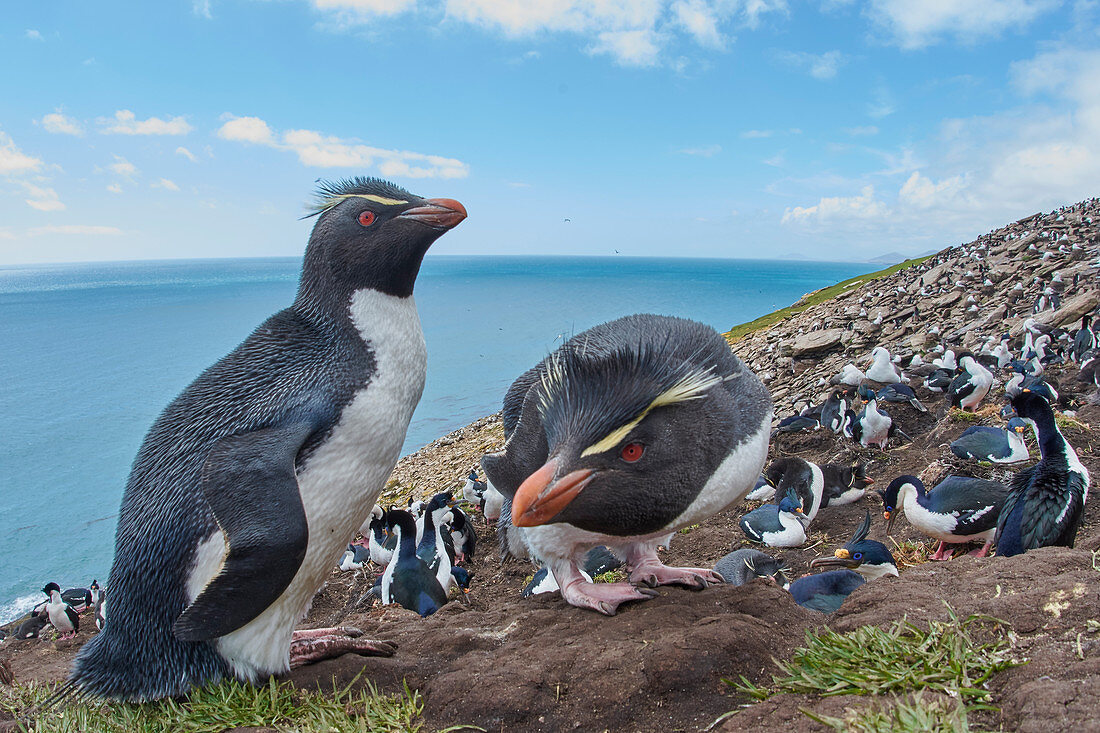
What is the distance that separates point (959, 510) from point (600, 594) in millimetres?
4398

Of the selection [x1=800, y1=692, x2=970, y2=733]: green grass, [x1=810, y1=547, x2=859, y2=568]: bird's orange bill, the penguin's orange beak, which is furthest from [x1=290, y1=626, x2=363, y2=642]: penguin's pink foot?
[x1=810, y1=547, x2=859, y2=568]: bird's orange bill

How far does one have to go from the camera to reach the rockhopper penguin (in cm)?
290

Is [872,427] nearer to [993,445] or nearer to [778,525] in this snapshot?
[993,445]

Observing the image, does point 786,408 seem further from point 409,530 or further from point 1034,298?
point 1034,298

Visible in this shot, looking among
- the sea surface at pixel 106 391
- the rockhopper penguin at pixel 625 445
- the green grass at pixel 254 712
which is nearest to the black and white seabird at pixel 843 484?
the sea surface at pixel 106 391

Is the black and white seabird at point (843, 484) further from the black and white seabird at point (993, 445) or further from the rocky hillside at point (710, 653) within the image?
the rocky hillside at point (710, 653)

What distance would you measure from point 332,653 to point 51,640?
9.75 meters

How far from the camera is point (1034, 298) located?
20641 mm

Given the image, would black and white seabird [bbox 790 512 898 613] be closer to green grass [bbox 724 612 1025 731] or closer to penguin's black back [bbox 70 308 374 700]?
green grass [bbox 724 612 1025 731]

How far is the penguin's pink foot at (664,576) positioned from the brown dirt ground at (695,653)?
4.9 inches

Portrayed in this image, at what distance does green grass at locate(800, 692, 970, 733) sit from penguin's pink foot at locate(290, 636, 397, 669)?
7.16 feet

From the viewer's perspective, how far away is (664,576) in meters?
4.03

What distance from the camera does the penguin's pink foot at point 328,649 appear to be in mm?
3467

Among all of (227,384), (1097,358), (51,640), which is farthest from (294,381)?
(1097,358)
